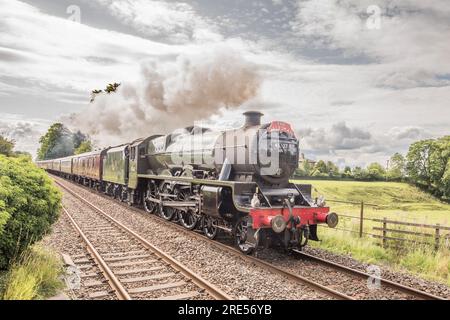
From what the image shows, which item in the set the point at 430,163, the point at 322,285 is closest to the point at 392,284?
the point at 322,285

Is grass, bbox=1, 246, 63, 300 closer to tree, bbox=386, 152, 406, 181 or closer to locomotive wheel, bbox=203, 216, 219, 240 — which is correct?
locomotive wheel, bbox=203, 216, 219, 240

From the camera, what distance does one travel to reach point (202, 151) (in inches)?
419

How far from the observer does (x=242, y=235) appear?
8438mm

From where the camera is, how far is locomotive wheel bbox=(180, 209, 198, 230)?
1083cm

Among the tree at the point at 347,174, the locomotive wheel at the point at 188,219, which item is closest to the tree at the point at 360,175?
the tree at the point at 347,174

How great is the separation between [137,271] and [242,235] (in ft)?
8.93

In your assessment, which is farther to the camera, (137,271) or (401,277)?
(401,277)

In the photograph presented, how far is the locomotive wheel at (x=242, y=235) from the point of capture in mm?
8211

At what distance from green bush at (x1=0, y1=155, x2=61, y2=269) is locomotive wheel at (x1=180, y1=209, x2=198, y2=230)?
438cm

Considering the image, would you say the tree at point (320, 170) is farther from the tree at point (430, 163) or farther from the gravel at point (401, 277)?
the gravel at point (401, 277)

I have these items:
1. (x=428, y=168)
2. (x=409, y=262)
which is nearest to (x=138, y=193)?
(x=409, y=262)

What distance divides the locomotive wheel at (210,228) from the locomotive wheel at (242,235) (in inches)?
37.0

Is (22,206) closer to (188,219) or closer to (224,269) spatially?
(224,269)

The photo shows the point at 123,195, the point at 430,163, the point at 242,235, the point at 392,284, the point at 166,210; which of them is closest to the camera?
the point at 392,284
